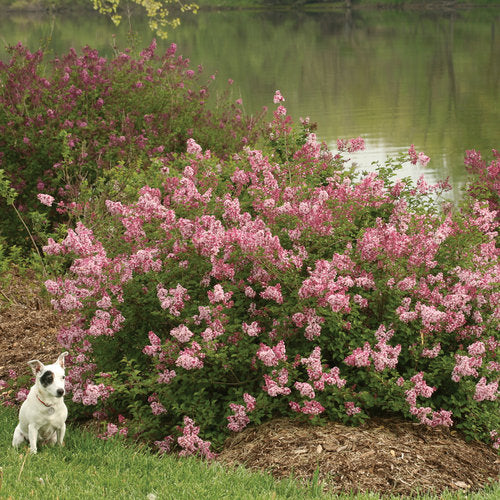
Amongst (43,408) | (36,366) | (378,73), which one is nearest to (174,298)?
(36,366)

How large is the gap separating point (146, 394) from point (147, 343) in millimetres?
435

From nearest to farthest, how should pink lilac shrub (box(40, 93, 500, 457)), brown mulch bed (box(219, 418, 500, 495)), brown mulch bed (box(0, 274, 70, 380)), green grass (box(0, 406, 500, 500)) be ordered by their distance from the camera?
green grass (box(0, 406, 500, 500)), brown mulch bed (box(219, 418, 500, 495)), pink lilac shrub (box(40, 93, 500, 457)), brown mulch bed (box(0, 274, 70, 380))

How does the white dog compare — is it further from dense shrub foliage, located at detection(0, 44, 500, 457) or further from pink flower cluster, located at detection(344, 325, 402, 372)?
pink flower cluster, located at detection(344, 325, 402, 372)

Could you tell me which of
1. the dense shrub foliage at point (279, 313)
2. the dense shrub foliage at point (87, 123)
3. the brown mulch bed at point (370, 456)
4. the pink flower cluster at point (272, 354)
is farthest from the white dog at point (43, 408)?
the dense shrub foliage at point (87, 123)

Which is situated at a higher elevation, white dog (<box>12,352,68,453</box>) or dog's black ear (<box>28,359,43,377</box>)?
dog's black ear (<box>28,359,43,377</box>)

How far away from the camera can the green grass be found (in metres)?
4.66

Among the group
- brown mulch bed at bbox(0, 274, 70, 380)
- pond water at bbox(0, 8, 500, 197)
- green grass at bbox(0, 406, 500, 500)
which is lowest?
pond water at bbox(0, 8, 500, 197)

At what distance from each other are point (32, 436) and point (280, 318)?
6.92 ft

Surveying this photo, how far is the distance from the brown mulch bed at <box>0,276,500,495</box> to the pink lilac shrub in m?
0.15

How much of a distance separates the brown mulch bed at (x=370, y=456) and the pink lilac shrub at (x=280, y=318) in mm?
148

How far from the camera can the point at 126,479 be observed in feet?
16.2

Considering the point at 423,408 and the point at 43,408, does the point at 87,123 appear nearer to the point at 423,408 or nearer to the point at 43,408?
the point at 43,408

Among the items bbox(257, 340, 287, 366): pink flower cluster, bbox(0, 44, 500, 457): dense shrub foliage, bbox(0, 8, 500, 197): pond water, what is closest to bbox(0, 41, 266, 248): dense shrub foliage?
bbox(0, 8, 500, 197): pond water

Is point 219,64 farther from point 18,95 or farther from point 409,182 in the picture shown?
point 409,182
